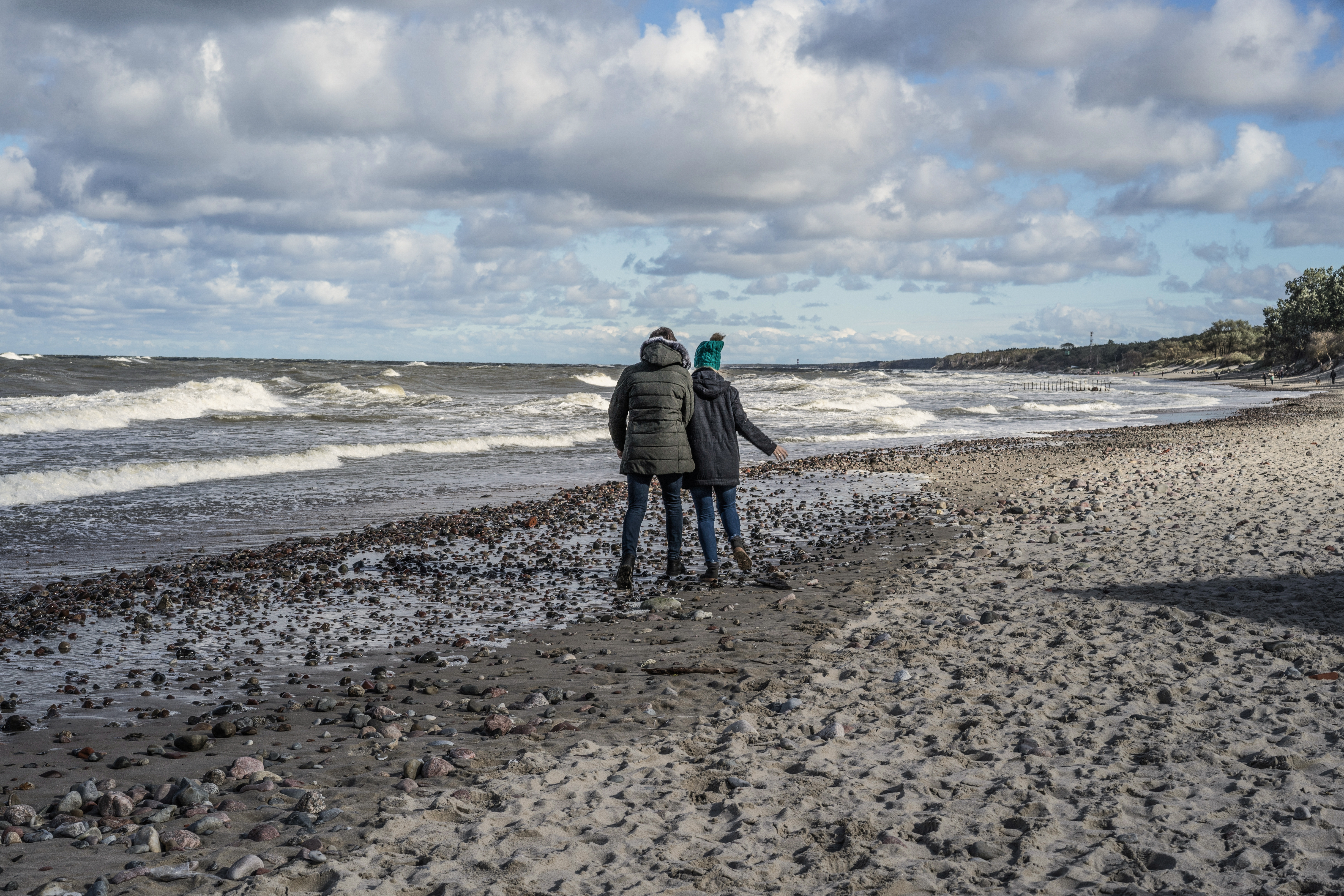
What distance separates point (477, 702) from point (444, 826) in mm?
1715

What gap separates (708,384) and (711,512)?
4.40 ft

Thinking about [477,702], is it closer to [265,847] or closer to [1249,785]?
[265,847]

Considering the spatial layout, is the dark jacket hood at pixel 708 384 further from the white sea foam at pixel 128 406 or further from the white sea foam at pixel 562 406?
the white sea foam at pixel 562 406

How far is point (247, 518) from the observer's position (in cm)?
1405

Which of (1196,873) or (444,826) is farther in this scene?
(444,826)

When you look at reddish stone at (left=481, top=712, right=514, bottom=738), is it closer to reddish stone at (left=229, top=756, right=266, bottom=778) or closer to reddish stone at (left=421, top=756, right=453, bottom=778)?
reddish stone at (left=421, top=756, right=453, bottom=778)

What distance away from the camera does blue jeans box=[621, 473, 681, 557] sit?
855 cm

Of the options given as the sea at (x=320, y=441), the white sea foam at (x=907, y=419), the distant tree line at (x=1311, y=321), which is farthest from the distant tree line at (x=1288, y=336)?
the white sea foam at (x=907, y=419)

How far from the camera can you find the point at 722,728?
4992 mm

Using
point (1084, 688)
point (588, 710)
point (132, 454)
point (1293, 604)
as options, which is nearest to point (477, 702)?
point (588, 710)

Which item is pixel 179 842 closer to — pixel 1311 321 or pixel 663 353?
pixel 663 353

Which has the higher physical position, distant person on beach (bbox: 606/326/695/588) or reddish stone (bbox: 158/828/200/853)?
distant person on beach (bbox: 606/326/695/588)

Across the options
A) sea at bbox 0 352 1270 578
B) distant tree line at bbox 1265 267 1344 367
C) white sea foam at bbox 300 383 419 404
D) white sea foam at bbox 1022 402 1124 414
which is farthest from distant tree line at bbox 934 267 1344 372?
white sea foam at bbox 300 383 419 404

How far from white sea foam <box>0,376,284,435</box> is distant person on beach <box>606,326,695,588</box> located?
87.1 ft
